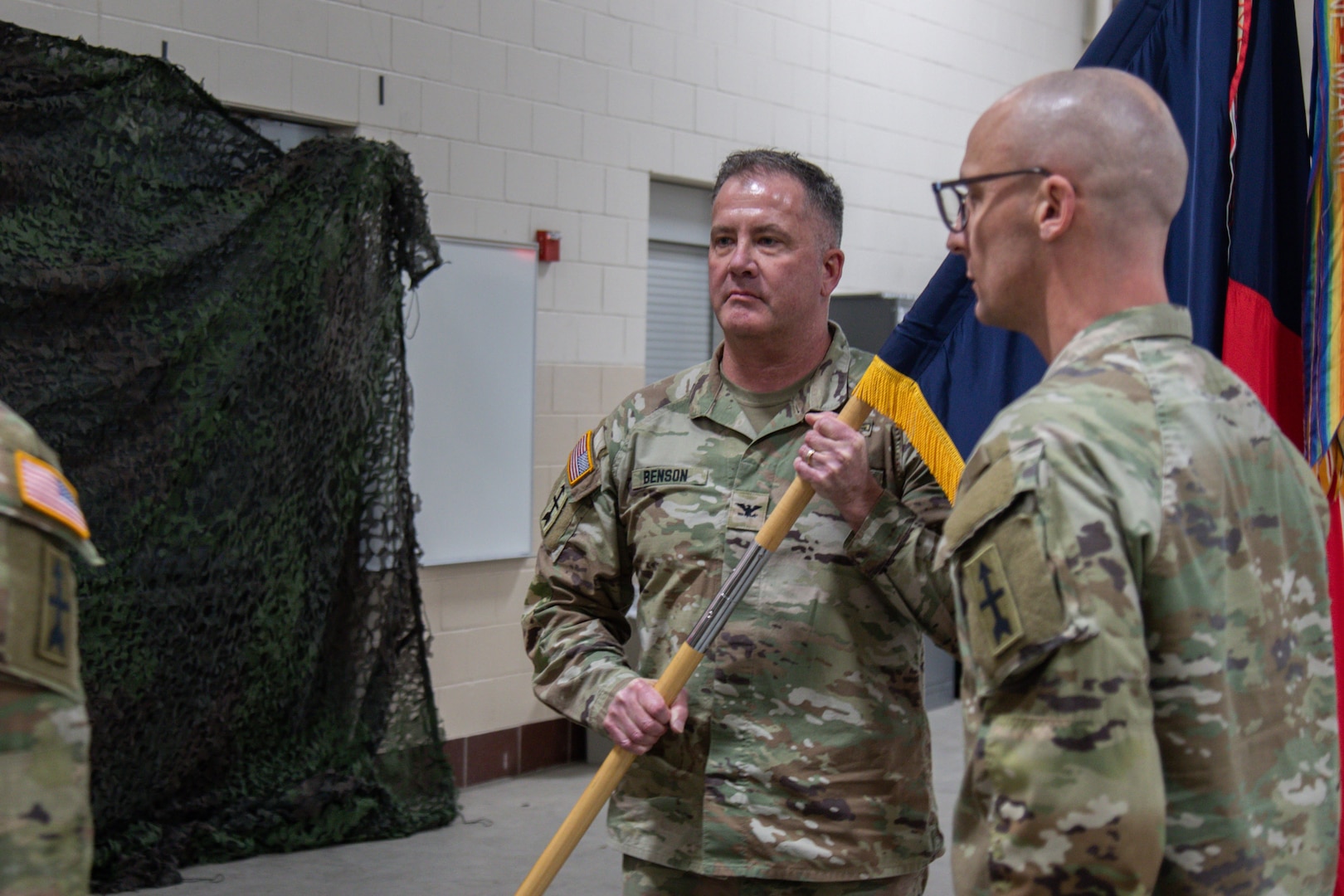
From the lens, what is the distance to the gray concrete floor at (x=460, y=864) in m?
3.46

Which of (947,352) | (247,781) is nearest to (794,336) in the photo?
(947,352)

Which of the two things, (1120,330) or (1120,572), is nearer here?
(1120,572)

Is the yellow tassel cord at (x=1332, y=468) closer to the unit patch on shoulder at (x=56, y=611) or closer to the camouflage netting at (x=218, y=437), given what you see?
the unit patch on shoulder at (x=56, y=611)

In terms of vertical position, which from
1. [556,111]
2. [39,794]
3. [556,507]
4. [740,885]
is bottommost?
[740,885]

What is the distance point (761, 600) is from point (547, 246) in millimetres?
2930

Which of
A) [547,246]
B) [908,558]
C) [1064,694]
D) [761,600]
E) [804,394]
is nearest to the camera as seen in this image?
[1064,694]

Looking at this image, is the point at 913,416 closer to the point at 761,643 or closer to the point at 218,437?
the point at 761,643

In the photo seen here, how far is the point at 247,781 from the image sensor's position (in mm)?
3684

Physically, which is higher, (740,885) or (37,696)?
(37,696)

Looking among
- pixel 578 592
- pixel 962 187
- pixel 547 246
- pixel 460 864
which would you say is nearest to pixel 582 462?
pixel 578 592

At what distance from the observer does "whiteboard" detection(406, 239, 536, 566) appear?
4.27m

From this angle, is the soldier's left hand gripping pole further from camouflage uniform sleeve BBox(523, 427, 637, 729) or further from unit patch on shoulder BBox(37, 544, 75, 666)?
unit patch on shoulder BBox(37, 544, 75, 666)

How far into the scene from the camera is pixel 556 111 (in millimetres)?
4594

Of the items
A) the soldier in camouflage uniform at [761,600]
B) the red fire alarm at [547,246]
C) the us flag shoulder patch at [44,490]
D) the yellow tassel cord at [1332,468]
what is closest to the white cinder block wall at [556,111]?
the red fire alarm at [547,246]
